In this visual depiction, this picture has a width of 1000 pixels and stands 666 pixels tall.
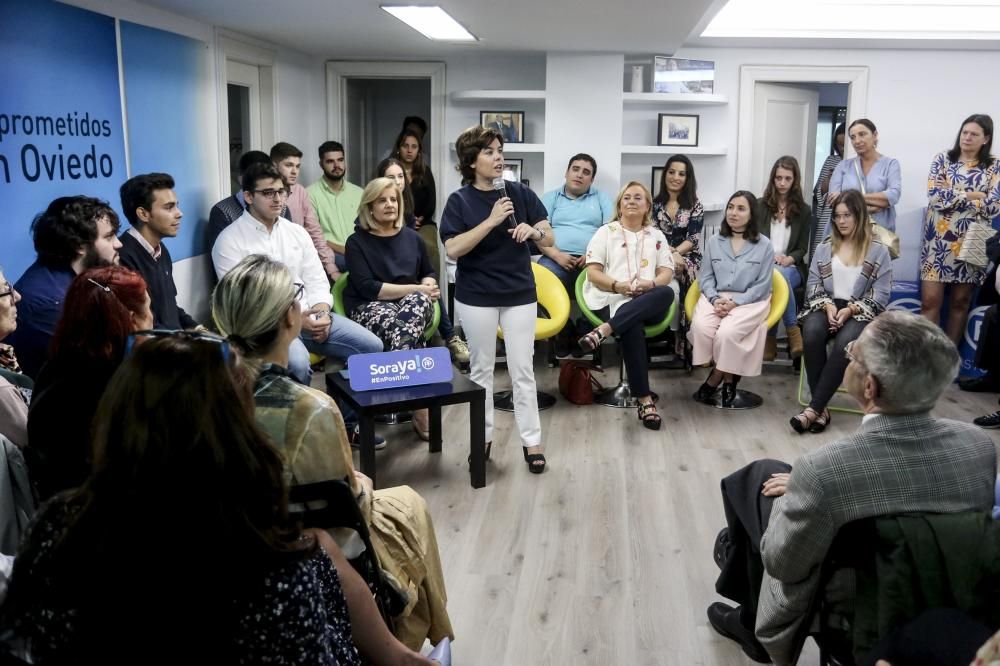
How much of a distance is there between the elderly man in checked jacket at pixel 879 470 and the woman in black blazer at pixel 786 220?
414 cm

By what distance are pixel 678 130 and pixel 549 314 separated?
2387mm

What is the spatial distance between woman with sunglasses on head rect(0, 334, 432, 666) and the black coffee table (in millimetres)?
2310

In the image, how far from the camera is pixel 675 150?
22.8 ft

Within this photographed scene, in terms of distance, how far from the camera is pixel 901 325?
2.10 m

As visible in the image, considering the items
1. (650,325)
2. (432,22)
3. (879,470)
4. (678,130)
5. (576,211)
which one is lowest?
(650,325)

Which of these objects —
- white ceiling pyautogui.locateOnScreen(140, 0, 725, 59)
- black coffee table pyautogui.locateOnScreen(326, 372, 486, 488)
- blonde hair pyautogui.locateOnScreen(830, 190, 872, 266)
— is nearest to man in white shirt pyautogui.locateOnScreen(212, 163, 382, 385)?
black coffee table pyautogui.locateOnScreen(326, 372, 486, 488)

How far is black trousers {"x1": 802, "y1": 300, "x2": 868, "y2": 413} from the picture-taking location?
4.84 meters

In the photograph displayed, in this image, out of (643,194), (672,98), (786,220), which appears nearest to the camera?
(643,194)

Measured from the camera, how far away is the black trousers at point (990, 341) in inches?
199

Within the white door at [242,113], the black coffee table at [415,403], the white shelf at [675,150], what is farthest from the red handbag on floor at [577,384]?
the white door at [242,113]

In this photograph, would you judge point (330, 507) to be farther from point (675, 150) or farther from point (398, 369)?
point (675, 150)

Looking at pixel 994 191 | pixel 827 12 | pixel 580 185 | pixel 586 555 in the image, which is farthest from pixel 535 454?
pixel 827 12

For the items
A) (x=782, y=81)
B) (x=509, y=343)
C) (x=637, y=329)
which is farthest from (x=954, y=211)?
(x=509, y=343)

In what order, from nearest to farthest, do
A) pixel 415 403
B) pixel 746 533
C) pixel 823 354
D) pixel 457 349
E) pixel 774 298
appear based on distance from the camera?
pixel 746 533 → pixel 415 403 → pixel 823 354 → pixel 457 349 → pixel 774 298
